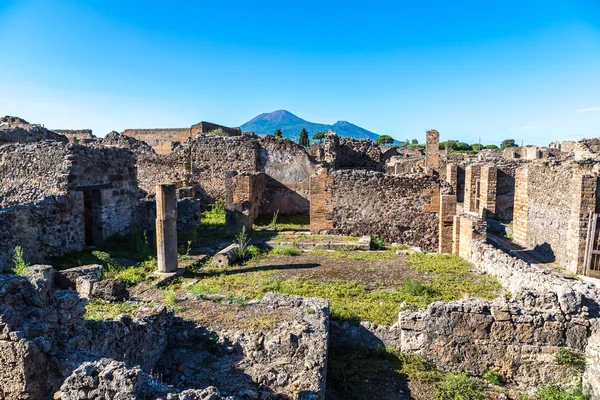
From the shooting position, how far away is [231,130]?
3916 centimetres

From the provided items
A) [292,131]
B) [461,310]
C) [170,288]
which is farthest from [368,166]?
[292,131]

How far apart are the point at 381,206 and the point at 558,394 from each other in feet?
28.2

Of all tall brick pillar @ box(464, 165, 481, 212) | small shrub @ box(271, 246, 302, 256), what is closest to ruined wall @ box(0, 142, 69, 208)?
small shrub @ box(271, 246, 302, 256)

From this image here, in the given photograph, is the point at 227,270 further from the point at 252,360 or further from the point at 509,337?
the point at 509,337

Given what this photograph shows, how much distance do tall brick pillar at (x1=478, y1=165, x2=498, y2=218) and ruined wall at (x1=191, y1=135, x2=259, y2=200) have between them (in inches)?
405

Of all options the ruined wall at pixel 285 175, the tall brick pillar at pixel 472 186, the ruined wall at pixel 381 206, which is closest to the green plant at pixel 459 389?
the ruined wall at pixel 381 206

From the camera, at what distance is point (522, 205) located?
1432cm

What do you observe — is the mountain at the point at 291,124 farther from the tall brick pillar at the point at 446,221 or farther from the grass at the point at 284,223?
the tall brick pillar at the point at 446,221

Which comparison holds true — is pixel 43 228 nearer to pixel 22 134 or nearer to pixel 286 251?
pixel 286 251

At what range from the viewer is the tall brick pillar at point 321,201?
1397cm

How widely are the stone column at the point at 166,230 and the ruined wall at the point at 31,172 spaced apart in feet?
12.4

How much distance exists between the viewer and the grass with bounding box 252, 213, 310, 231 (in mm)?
15812

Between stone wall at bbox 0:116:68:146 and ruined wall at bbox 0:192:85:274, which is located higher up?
stone wall at bbox 0:116:68:146

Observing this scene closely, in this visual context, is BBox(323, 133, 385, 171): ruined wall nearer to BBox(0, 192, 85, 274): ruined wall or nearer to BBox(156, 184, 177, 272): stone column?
BBox(156, 184, 177, 272): stone column
